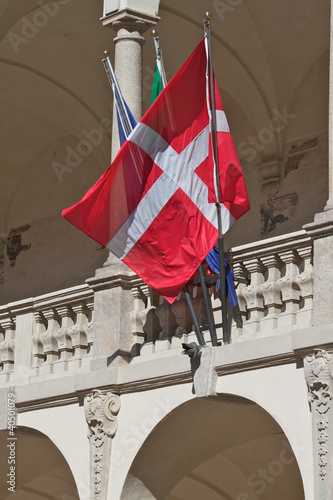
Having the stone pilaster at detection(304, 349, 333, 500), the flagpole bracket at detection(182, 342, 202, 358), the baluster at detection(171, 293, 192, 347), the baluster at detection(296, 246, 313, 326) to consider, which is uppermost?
the baluster at detection(171, 293, 192, 347)

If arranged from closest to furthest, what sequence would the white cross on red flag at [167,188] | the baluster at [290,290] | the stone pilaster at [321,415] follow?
the stone pilaster at [321,415]
the baluster at [290,290]
the white cross on red flag at [167,188]

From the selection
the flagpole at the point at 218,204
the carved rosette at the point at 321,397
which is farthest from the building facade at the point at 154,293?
the flagpole at the point at 218,204

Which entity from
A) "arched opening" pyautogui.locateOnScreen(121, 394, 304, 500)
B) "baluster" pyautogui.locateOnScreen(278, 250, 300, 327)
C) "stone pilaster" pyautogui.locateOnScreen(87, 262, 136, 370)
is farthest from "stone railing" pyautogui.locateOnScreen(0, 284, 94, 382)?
"baluster" pyautogui.locateOnScreen(278, 250, 300, 327)

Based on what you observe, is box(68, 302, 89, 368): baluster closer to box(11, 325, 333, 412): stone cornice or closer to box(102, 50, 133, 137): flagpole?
box(11, 325, 333, 412): stone cornice

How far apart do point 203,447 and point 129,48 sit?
383 centimetres

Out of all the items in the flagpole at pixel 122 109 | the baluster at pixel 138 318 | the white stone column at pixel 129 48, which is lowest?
the baluster at pixel 138 318

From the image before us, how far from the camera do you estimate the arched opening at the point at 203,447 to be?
1035 centimetres

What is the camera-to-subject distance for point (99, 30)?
14.3m

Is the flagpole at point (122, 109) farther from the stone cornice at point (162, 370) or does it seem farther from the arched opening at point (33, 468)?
the arched opening at point (33, 468)

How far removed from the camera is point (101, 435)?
1066cm

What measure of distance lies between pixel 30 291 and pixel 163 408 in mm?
7299

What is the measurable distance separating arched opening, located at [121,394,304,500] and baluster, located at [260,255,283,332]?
2.41 ft

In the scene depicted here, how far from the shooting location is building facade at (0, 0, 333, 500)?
947 centimetres

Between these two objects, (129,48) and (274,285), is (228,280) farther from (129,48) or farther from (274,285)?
(129,48)
